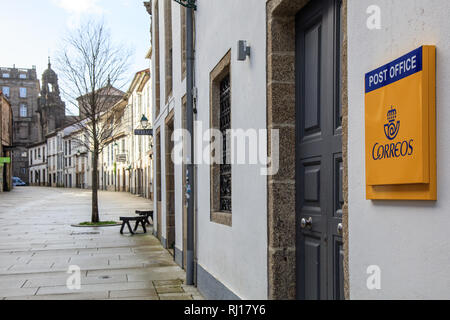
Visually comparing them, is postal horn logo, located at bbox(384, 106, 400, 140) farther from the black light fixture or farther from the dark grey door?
the black light fixture

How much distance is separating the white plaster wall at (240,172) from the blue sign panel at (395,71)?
1.88m

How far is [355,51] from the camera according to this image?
112 inches

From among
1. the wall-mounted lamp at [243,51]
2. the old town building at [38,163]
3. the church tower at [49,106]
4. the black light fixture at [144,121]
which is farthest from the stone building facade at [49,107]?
the wall-mounted lamp at [243,51]

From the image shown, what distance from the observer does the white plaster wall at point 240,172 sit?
4.57m

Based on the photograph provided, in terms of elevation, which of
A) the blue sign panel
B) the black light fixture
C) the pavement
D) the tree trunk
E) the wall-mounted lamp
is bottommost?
the pavement

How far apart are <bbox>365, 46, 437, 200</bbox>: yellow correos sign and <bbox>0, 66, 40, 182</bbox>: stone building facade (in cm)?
10490

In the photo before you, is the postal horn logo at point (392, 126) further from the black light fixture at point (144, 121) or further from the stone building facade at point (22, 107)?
the stone building facade at point (22, 107)

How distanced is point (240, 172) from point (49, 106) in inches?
3676

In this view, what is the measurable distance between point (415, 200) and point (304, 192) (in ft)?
6.00

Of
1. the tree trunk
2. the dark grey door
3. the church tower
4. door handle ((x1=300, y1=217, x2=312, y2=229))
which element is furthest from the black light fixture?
the church tower

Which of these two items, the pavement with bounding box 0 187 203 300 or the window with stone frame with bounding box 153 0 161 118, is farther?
the window with stone frame with bounding box 153 0 161 118

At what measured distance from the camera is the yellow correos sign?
2119 millimetres

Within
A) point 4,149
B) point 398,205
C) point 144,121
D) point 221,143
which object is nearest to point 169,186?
point 221,143

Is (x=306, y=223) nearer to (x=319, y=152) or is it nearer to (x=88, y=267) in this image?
(x=319, y=152)
